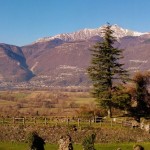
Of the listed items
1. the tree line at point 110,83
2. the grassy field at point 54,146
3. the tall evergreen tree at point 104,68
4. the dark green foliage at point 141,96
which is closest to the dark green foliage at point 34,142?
the grassy field at point 54,146

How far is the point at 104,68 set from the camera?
84.1 m

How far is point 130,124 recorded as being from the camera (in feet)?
256

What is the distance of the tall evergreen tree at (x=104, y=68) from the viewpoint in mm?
83375

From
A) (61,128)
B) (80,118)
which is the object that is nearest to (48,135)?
(61,128)

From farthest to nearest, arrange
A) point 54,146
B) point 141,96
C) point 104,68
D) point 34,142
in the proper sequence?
1. point 141,96
2. point 104,68
3. point 54,146
4. point 34,142

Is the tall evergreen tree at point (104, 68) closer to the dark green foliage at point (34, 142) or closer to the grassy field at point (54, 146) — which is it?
the grassy field at point (54, 146)

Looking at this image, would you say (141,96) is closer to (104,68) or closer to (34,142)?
(104,68)

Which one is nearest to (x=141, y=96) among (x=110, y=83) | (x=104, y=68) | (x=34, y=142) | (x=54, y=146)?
(x=110, y=83)

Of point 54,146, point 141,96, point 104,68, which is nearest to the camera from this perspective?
point 54,146

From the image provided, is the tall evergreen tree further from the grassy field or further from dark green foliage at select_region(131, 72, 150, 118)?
the grassy field

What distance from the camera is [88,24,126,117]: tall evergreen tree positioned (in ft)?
274

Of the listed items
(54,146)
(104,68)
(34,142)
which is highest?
(104,68)

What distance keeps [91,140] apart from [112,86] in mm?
43559

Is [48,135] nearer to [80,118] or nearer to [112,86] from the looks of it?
[80,118]
